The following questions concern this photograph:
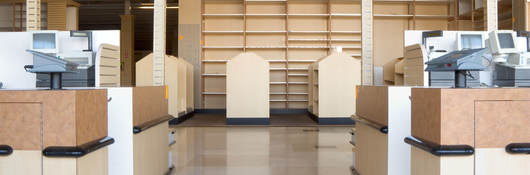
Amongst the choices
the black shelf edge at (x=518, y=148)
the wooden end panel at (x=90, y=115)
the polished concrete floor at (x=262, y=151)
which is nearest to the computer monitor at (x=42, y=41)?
the polished concrete floor at (x=262, y=151)

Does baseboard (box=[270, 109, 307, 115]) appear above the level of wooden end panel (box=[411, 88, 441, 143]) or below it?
below

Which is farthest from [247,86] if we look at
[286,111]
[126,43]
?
[126,43]

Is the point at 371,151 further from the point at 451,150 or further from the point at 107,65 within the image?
the point at 107,65

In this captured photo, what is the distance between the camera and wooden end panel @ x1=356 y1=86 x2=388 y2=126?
2936 mm

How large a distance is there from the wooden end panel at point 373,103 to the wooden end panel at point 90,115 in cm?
190

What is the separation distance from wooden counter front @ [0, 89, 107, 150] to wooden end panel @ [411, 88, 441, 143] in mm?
1640

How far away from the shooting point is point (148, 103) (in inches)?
134

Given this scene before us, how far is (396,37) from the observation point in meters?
10.7

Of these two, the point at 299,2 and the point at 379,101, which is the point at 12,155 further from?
the point at 299,2

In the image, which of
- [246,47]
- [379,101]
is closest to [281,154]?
[379,101]

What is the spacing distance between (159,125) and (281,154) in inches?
74.5

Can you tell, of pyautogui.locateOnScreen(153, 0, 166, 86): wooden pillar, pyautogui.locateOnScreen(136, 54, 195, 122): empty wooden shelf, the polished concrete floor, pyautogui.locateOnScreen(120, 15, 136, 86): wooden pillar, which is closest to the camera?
pyautogui.locateOnScreen(153, 0, 166, 86): wooden pillar

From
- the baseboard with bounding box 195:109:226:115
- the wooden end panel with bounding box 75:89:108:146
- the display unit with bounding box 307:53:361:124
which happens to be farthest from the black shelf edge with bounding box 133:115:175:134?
the baseboard with bounding box 195:109:226:115

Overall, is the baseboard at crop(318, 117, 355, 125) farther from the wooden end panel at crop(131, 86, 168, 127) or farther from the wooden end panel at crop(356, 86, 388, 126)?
the wooden end panel at crop(131, 86, 168, 127)
